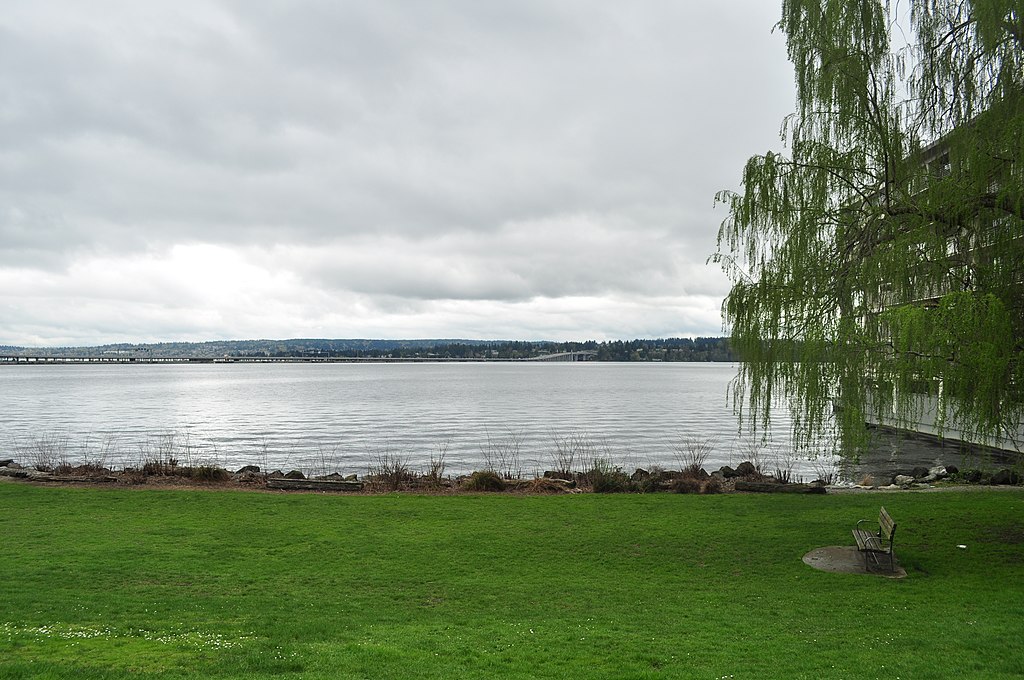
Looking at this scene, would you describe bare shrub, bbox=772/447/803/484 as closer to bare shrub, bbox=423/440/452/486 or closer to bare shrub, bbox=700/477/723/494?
bare shrub, bbox=700/477/723/494

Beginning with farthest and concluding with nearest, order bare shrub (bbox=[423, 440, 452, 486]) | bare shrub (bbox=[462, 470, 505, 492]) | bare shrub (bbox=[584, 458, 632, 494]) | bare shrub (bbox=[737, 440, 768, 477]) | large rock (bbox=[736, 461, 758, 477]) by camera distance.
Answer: bare shrub (bbox=[737, 440, 768, 477]) < large rock (bbox=[736, 461, 758, 477]) < bare shrub (bbox=[423, 440, 452, 486]) < bare shrub (bbox=[462, 470, 505, 492]) < bare shrub (bbox=[584, 458, 632, 494])

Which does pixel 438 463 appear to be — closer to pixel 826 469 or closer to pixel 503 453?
pixel 503 453

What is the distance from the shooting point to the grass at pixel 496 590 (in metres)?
8.02

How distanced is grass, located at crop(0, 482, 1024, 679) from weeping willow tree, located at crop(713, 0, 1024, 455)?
2.87 meters

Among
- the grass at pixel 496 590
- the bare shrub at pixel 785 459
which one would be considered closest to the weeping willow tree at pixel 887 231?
the grass at pixel 496 590

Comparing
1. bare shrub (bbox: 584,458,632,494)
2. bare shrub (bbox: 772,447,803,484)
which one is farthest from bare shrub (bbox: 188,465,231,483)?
bare shrub (bbox: 772,447,803,484)

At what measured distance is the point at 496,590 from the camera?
11578 millimetres

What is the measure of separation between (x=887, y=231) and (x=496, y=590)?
8.61 m

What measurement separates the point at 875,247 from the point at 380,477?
1661 cm

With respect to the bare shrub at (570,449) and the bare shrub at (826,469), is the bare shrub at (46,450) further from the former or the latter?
the bare shrub at (826,469)

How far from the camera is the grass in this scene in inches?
316

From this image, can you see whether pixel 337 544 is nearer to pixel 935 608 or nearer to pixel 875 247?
pixel 935 608

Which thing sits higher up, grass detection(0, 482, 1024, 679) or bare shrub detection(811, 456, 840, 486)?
grass detection(0, 482, 1024, 679)

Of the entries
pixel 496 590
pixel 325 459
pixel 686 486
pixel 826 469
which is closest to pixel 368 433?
pixel 325 459
